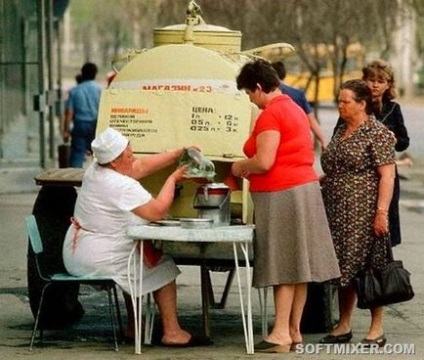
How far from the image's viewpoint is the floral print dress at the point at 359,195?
1026cm

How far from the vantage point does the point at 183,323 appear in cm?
1159

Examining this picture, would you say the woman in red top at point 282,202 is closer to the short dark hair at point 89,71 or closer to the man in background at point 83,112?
the man in background at point 83,112

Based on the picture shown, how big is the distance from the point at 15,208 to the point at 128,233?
10.6 m

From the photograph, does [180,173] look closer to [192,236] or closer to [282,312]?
[192,236]

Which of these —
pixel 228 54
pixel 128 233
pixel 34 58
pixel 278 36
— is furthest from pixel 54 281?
pixel 278 36

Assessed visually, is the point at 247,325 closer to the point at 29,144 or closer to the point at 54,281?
the point at 54,281

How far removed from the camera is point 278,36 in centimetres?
3397

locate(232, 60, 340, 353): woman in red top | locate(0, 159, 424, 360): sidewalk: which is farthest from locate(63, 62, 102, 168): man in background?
locate(232, 60, 340, 353): woman in red top

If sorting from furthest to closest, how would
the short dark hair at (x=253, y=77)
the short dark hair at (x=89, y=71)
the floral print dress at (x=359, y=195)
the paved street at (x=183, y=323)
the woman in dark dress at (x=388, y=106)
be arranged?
1. the short dark hair at (x=89, y=71)
2. the woman in dark dress at (x=388, y=106)
3. the floral print dress at (x=359, y=195)
4. the paved street at (x=183, y=323)
5. the short dark hair at (x=253, y=77)

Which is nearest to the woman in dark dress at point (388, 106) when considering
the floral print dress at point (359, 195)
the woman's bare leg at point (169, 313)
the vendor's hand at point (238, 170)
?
the floral print dress at point (359, 195)

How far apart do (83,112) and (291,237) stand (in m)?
12.4

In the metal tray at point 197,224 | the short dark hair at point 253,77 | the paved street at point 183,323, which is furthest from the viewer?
the paved street at point 183,323

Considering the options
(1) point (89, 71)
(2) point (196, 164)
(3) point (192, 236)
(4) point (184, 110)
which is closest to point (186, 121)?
(4) point (184, 110)

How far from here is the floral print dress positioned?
10.3m
